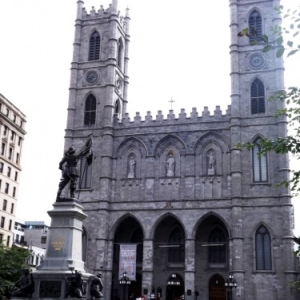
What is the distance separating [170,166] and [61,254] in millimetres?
28273

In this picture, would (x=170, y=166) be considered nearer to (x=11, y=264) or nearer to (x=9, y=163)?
(x=11, y=264)

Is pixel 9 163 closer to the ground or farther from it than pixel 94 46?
closer to the ground

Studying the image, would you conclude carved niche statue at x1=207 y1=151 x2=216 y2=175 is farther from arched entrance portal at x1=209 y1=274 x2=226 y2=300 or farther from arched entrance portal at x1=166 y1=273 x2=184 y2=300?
arched entrance portal at x1=166 y1=273 x2=184 y2=300

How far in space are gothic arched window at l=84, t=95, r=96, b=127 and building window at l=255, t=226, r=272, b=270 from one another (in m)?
20.3

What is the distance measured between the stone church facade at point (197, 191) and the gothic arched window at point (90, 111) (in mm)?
113

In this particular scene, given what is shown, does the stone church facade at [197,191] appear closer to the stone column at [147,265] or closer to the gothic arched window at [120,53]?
the stone column at [147,265]

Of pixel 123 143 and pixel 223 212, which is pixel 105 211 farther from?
pixel 223 212

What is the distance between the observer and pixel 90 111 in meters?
50.9

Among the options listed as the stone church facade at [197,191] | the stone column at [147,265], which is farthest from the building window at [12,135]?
the stone column at [147,265]

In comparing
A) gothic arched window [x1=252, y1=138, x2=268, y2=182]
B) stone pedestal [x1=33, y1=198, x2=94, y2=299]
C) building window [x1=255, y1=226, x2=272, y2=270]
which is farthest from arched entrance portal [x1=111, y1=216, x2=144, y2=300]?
stone pedestal [x1=33, y1=198, x2=94, y2=299]

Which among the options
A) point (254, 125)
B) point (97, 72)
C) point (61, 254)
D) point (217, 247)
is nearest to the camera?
point (61, 254)

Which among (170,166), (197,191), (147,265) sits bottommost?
(147,265)

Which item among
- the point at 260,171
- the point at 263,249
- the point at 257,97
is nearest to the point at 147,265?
the point at 263,249

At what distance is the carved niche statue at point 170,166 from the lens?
1801 inches
